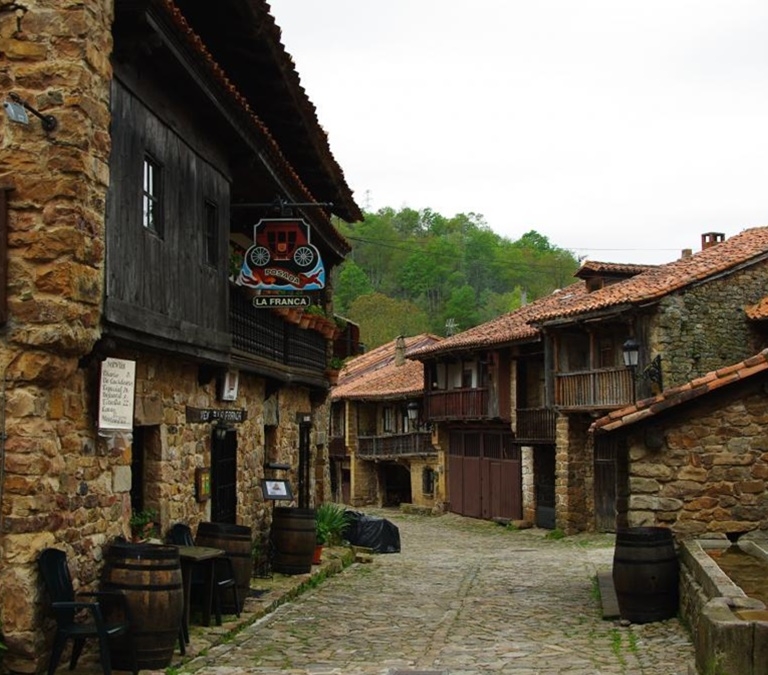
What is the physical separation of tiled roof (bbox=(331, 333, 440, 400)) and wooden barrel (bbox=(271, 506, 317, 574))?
818 inches

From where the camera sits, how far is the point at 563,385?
87.4 feet

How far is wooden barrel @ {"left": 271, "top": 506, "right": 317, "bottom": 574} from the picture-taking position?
45.8 ft

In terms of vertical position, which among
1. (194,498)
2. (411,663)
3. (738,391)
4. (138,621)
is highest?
(738,391)

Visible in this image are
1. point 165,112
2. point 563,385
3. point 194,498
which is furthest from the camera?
point 563,385

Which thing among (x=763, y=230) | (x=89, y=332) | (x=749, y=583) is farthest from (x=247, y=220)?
(x=763, y=230)

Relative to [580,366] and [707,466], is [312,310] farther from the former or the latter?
[580,366]

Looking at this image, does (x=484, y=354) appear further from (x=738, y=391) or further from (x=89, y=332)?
(x=89, y=332)

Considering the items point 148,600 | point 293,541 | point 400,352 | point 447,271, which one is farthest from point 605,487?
point 447,271

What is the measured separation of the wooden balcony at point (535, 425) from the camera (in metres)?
28.3

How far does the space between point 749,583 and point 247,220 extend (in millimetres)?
A: 8093

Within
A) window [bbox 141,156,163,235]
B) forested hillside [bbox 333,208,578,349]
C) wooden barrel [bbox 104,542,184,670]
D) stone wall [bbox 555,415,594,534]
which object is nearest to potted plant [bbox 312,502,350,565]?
window [bbox 141,156,163,235]

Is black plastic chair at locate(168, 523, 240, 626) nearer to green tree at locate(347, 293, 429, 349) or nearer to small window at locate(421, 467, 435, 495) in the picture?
small window at locate(421, 467, 435, 495)

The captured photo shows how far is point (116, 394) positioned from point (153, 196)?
1.94 m

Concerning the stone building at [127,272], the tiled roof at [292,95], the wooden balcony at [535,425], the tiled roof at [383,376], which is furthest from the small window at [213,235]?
the tiled roof at [383,376]
